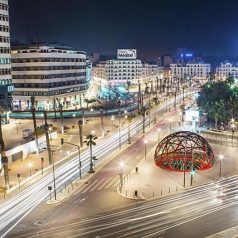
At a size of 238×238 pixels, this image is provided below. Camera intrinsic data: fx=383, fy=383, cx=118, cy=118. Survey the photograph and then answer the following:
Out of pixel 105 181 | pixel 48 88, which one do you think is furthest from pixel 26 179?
pixel 48 88

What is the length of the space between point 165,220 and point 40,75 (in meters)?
108

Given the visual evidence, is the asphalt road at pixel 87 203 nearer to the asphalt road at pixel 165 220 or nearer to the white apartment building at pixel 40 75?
the asphalt road at pixel 165 220

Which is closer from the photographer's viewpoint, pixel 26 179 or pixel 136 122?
pixel 26 179

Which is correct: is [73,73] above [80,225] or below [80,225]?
above

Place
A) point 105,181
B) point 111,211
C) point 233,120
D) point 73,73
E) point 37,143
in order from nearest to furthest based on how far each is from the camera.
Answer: point 111,211 < point 105,181 < point 37,143 < point 233,120 < point 73,73

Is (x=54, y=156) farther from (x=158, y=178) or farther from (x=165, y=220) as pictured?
(x=165, y=220)

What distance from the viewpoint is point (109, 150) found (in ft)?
289

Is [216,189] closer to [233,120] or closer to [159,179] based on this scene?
[159,179]

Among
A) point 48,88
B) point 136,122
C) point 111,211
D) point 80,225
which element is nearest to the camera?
point 80,225

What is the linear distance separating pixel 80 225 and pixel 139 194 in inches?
528

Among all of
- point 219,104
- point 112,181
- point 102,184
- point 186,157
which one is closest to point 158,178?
point 112,181

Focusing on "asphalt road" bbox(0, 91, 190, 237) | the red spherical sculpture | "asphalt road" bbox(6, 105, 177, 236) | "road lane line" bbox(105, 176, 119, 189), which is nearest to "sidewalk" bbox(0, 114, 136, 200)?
"asphalt road" bbox(0, 91, 190, 237)

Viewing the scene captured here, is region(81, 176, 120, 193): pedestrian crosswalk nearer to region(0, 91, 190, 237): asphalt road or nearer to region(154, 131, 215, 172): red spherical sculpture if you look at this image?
region(0, 91, 190, 237): asphalt road

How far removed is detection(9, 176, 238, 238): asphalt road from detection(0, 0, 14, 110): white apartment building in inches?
2757
